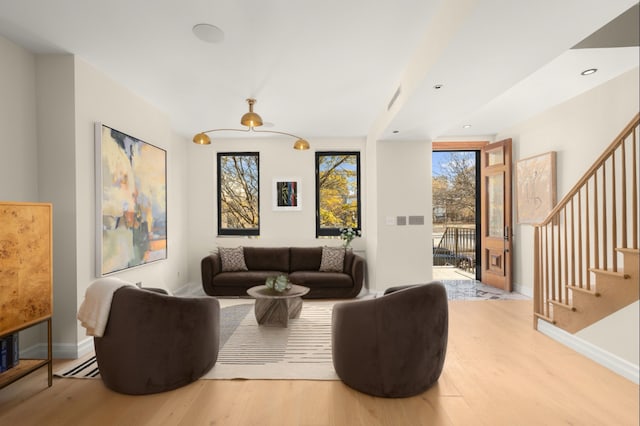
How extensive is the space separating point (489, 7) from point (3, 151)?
11.3ft

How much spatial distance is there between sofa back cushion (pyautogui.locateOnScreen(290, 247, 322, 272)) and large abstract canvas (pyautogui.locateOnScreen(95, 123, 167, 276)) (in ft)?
6.14

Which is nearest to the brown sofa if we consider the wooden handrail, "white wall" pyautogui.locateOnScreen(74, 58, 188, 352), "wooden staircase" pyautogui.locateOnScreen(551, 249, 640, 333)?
"white wall" pyautogui.locateOnScreen(74, 58, 188, 352)

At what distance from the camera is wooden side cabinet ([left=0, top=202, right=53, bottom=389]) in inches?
79.0

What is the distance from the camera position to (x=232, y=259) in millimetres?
4918

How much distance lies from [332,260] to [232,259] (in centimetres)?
154

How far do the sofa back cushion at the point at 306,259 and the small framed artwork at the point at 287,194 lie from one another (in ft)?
2.54

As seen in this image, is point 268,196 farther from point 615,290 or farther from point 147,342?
point 615,290

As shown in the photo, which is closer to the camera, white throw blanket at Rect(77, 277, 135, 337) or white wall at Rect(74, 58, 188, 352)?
white throw blanket at Rect(77, 277, 135, 337)

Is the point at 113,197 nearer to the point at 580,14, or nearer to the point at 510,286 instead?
the point at 580,14

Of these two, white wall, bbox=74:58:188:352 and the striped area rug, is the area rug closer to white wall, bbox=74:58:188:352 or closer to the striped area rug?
the striped area rug

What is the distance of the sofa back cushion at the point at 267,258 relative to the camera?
5055 mm

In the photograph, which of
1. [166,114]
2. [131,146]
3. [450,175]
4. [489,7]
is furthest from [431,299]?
[450,175]

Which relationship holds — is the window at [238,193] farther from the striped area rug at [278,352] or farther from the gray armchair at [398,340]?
the gray armchair at [398,340]

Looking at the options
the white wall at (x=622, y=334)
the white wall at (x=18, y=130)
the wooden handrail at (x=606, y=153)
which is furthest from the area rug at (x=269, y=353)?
the wooden handrail at (x=606, y=153)
